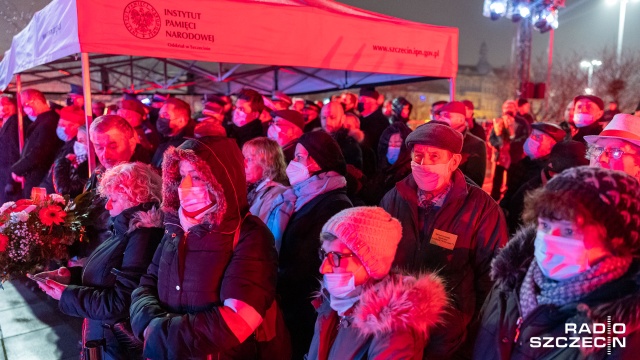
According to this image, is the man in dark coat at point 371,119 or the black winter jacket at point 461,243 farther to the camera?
the man in dark coat at point 371,119

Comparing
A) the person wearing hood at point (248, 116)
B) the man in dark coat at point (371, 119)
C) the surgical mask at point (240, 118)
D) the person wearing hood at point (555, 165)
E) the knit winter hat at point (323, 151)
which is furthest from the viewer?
the man in dark coat at point (371, 119)

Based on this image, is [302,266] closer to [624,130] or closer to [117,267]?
[117,267]

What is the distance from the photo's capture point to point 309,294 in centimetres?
318

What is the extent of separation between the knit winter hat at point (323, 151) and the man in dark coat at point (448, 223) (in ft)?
2.32

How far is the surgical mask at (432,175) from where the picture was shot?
9.23ft

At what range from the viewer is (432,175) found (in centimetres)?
281

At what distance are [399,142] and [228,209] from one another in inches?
136

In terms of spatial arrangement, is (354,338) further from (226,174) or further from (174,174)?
(174,174)

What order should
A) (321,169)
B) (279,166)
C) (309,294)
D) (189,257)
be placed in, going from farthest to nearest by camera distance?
(279,166) → (321,169) → (309,294) → (189,257)

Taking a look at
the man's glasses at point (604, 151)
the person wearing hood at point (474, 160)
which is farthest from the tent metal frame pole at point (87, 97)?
the man's glasses at point (604, 151)

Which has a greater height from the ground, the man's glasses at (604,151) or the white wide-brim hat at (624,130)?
the white wide-brim hat at (624,130)

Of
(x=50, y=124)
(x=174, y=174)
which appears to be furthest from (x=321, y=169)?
(x=50, y=124)

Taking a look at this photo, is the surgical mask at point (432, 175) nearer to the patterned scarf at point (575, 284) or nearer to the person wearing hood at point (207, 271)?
the person wearing hood at point (207, 271)

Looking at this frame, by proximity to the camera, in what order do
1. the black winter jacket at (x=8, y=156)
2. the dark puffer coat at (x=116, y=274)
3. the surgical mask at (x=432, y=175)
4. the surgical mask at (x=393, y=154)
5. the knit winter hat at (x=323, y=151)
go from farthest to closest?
the black winter jacket at (x=8, y=156) < the surgical mask at (x=393, y=154) < the knit winter hat at (x=323, y=151) < the surgical mask at (x=432, y=175) < the dark puffer coat at (x=116, y=274)
